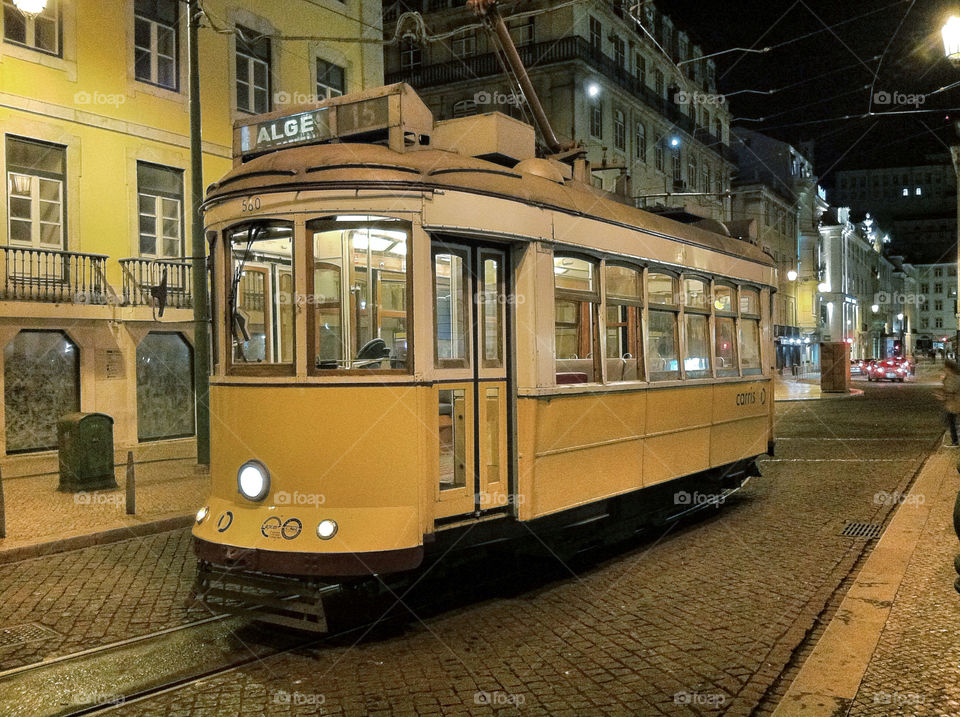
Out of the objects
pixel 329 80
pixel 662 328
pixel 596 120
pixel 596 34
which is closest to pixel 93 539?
pixel 662 328

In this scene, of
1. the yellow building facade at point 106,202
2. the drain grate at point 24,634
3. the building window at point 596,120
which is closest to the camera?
the drain grate at point 24,634

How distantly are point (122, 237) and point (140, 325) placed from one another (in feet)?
5.84

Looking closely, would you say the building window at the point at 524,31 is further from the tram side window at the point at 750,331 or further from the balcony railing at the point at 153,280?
the tram side window at the point at 750,331

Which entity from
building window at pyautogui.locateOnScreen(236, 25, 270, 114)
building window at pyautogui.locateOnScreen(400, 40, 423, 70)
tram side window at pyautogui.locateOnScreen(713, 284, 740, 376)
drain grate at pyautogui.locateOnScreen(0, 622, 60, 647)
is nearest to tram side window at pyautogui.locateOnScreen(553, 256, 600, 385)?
tram side window at pyautogui.locateOnScreen(713, 284, 740, 376)

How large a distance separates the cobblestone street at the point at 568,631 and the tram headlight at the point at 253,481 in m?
1.05

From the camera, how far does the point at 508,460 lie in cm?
625

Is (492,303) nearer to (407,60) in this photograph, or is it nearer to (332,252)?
(332,252)

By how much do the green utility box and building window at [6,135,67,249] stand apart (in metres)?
5.36

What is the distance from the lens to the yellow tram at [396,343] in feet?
17.9

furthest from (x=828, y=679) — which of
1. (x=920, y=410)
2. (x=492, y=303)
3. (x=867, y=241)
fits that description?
(x=867, y=241)

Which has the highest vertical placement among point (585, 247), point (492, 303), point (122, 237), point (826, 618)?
point (122, 237)

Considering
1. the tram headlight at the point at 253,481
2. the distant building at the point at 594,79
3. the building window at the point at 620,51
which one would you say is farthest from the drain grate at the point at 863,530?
the building window at the point at 620,51

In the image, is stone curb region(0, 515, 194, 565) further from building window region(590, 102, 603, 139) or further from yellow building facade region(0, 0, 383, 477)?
building window region(590, 102, 603, 139)

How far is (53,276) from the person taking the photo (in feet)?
50.1
